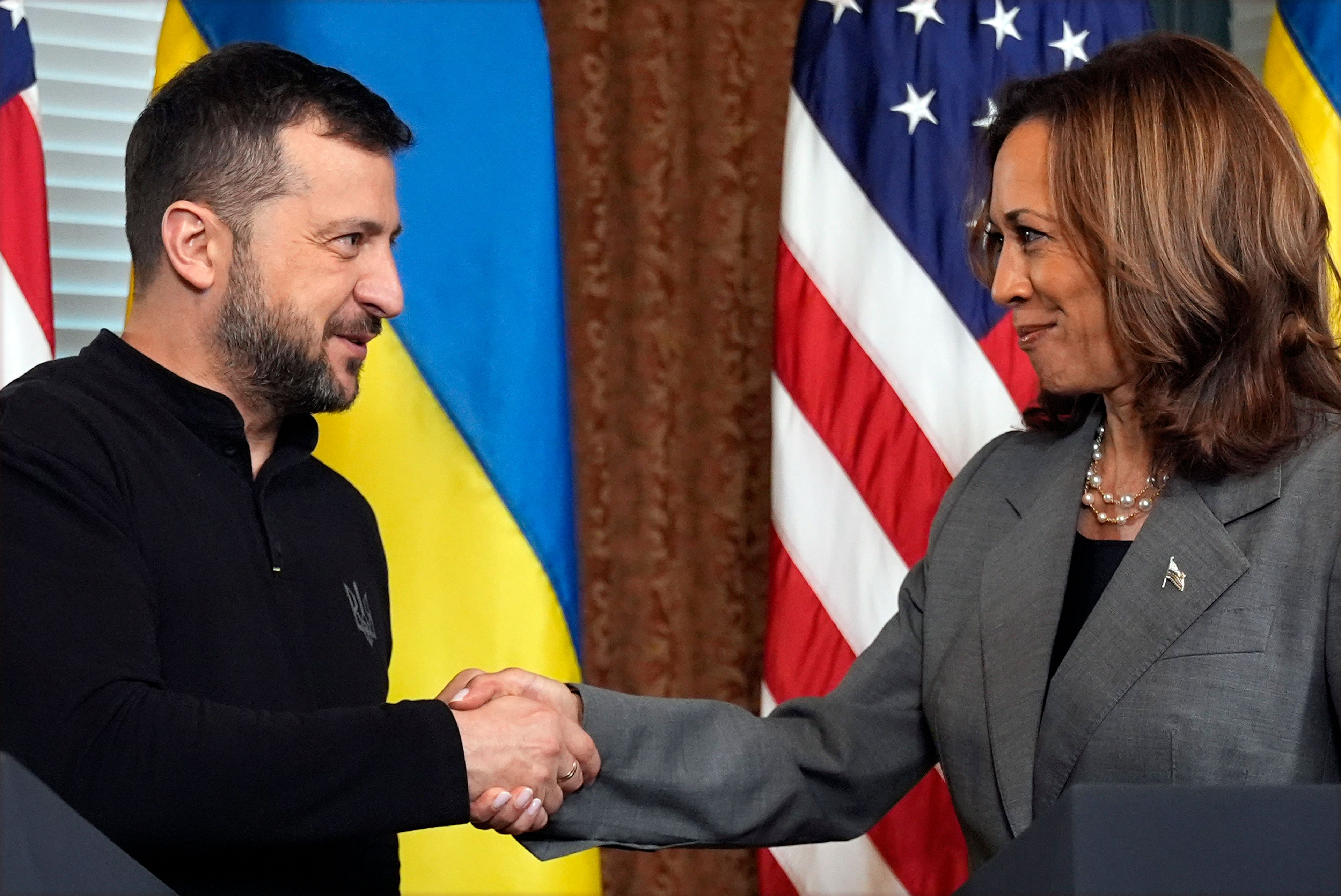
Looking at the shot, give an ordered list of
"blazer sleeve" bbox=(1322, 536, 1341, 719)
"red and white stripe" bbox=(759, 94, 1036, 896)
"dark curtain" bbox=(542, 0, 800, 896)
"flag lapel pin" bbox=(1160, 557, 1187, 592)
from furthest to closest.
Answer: "dark curtain" bbox=(542, 0, 800, 896)
"red and white stripe" bbox=(759, 94, 1036, 896)
"flag lapel pin" bbox=(1160, 557, 1187, 592)
"blazer sleeve" bbox=(1322, 536, 1341, 719)

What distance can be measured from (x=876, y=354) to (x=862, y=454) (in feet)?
0.52

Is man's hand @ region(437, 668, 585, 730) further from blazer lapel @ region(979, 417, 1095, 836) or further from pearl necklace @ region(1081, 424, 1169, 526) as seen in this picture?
pearl necklace @ region(1081, 424, 1169, 526)

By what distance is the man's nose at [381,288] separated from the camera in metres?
1.62

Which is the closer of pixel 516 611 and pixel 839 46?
pixel 516 611

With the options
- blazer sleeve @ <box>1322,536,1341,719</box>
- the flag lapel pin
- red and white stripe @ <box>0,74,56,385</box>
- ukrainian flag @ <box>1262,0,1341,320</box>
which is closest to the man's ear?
red and white stripe @ <box>0,74,56,385</box>

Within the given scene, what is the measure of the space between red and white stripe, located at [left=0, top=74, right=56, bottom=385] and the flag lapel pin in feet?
4.64

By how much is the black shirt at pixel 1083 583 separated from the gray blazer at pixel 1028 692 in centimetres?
3

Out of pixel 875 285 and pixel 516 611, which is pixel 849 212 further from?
pixel 516 611

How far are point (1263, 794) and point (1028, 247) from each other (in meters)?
0.95

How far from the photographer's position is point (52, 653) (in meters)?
1.21

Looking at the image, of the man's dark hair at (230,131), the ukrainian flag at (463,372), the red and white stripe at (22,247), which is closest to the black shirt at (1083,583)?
the ukrainian flag at (463,372)

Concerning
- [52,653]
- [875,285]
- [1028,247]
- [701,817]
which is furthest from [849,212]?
[52,653]

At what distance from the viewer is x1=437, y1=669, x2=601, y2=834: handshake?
4.71 feet

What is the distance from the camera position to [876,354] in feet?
7.30
